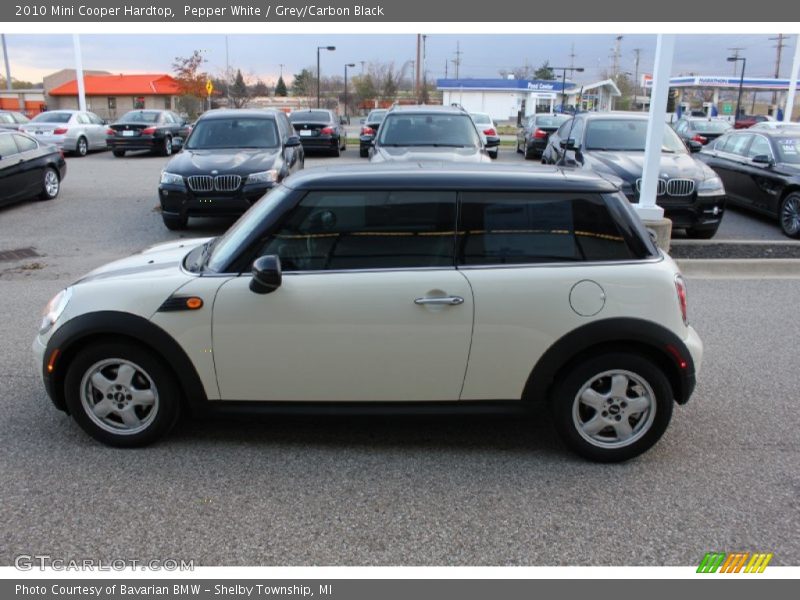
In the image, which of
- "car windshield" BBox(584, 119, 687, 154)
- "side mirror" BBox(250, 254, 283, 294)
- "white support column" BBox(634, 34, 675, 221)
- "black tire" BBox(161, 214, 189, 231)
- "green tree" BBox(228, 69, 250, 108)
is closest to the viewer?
"side mirror" BBox(250, 254, 283, 294)

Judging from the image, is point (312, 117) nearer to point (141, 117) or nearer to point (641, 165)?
point (141, 117)

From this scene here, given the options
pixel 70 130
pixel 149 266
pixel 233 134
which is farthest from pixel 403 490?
pixel 70 130

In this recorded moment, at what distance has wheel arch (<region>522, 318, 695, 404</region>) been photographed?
3705mm

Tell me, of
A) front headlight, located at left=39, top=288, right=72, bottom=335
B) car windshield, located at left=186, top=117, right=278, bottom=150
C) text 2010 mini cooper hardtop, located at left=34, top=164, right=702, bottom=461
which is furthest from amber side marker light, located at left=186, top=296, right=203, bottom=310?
car windshield, located at left=186, top=117, right=278, bottom=150

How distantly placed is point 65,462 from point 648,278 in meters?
3.39

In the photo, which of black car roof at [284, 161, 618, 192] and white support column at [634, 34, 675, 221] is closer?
black car roof at [284, 161, 618, 192]

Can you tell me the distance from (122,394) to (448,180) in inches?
87.7

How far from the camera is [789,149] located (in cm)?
1148

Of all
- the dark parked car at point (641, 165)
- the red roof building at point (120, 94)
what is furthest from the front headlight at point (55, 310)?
the red roof building at point (120, 94)

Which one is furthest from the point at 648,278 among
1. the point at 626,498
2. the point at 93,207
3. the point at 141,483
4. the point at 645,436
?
the point at 93,207

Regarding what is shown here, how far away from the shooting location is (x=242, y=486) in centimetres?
362

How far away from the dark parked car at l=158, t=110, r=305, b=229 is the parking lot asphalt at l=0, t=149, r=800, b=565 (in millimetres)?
5229

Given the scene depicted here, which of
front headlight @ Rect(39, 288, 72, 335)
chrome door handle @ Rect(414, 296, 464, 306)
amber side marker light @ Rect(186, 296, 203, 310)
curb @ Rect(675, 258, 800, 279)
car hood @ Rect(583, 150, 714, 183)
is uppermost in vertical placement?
car hood @ Rect(583, 150, 714, 183)

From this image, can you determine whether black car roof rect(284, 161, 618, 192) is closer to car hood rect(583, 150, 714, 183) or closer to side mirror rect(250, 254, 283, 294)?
side mirror rect(250, 254, 283, 294)
